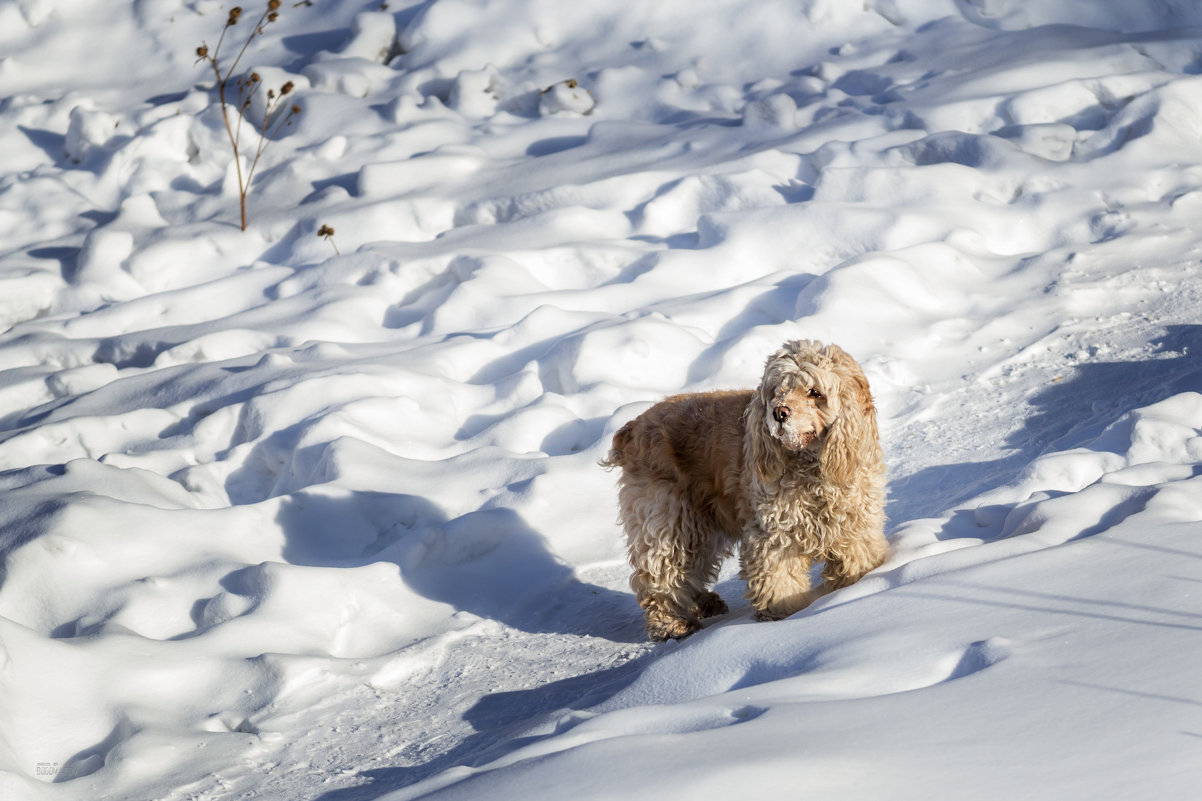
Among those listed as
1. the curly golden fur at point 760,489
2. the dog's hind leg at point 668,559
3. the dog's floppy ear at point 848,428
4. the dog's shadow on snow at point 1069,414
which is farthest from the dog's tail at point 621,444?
the dog's shadow on snow at point 1069,414

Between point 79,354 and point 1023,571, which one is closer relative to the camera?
point 1023,571

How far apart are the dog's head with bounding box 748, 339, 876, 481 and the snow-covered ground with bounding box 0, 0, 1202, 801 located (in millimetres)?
478

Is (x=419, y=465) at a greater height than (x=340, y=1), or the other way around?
(x=340, y=1)

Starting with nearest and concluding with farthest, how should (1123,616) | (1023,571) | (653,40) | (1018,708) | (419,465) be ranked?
(1018,708)
(1123,616)
(1023,571)
(419,465)
(653,40)

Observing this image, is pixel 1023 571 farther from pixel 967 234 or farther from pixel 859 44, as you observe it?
pixel 859 44

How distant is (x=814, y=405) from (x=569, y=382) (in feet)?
8.22

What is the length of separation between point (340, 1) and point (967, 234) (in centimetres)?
794

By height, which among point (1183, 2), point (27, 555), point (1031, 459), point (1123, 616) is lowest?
point (1031, 459)

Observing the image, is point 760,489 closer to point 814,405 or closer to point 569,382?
point 814,405

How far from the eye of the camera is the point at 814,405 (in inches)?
130

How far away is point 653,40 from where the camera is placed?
10.2 m

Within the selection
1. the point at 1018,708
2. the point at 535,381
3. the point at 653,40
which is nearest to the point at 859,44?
the point at 653,40

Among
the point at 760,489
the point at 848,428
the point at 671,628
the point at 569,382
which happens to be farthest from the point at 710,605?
the point at 569,382

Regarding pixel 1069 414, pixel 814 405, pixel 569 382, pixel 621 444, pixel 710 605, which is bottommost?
pixel 710 605
